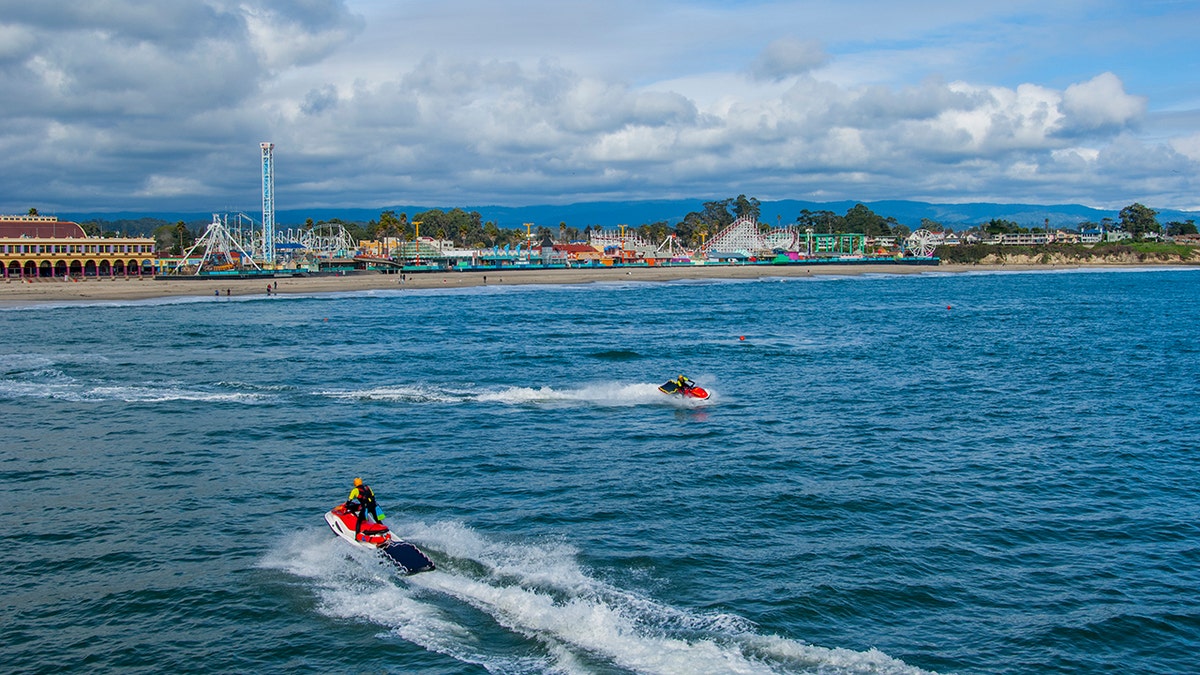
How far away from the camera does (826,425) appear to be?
35.1 metres

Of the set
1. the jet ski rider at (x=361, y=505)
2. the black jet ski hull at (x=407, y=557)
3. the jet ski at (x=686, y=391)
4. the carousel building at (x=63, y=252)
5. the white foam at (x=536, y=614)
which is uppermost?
the carousel building at (x=63, y=252)

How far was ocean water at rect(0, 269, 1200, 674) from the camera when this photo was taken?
1689 centimetres

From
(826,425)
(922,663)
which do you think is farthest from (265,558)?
(826,425)

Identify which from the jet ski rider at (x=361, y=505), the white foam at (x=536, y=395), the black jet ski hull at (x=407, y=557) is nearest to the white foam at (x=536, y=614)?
the black jet ski hull at (x=407, y=557)

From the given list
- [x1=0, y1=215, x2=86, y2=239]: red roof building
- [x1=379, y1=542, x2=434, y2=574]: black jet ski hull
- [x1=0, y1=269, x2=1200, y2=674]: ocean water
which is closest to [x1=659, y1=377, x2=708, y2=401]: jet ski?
[x1=0, y1=269, x2=1200, y2=674]: ocean water

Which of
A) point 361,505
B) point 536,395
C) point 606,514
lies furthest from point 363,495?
point 536,395

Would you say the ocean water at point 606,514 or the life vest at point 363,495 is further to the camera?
the life vest at point 363,495

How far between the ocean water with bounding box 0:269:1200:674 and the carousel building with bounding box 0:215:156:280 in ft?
378

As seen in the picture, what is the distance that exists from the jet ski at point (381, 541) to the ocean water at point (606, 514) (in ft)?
1.25

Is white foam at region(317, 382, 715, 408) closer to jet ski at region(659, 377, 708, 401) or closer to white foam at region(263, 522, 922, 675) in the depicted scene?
jet ski at region(659, 377, 708, 401)

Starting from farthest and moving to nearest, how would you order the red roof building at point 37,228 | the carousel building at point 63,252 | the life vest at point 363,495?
the red roof building at point 37,228, the carousel building at point 63,252, the life vest at point 363,495

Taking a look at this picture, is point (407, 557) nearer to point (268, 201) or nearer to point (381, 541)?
point (381, 541)

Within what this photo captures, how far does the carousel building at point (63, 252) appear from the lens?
151000mm

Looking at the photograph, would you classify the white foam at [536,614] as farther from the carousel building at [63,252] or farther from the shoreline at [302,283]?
the carousel building at [63,252]
